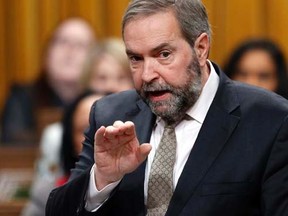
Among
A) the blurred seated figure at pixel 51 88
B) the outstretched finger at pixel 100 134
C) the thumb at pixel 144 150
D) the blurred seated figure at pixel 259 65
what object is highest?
the outstretched finger at pixel 100 134

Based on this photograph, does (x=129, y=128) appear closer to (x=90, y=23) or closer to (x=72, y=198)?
(x=72, y=198)

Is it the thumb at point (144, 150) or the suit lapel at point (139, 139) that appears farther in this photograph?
the suit lapel at point (139, 139)

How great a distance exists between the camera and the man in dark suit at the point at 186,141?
2008mm

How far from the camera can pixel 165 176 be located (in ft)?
6.77

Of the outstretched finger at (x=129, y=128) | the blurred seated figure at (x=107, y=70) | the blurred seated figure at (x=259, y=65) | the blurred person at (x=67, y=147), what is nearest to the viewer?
the outstretched finger at (x=129, y=128)

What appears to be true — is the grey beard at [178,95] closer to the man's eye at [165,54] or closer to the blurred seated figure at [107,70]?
the man's eye at [165,54]

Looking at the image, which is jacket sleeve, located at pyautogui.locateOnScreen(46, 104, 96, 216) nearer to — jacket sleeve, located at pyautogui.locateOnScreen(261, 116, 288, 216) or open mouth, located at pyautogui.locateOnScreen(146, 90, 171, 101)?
open mouth, located at pyautogui.locateOnScreen(146, 90, 171, 101)

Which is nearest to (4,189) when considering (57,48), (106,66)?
(106,66)

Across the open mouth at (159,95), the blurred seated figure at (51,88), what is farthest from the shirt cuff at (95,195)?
the blurred seated figure at (51,88)

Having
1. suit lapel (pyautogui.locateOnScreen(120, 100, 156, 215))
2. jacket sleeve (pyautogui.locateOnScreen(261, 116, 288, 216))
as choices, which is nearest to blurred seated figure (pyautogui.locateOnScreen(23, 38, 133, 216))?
suit lapel (pyautogui.locateOnScreen(120, 100, 156, 215))

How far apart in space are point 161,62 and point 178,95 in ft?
0.27

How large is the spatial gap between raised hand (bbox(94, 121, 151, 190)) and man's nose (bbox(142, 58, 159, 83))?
0.13 metres

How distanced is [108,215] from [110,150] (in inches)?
6.8

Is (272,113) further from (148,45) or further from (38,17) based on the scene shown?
(38,17)
